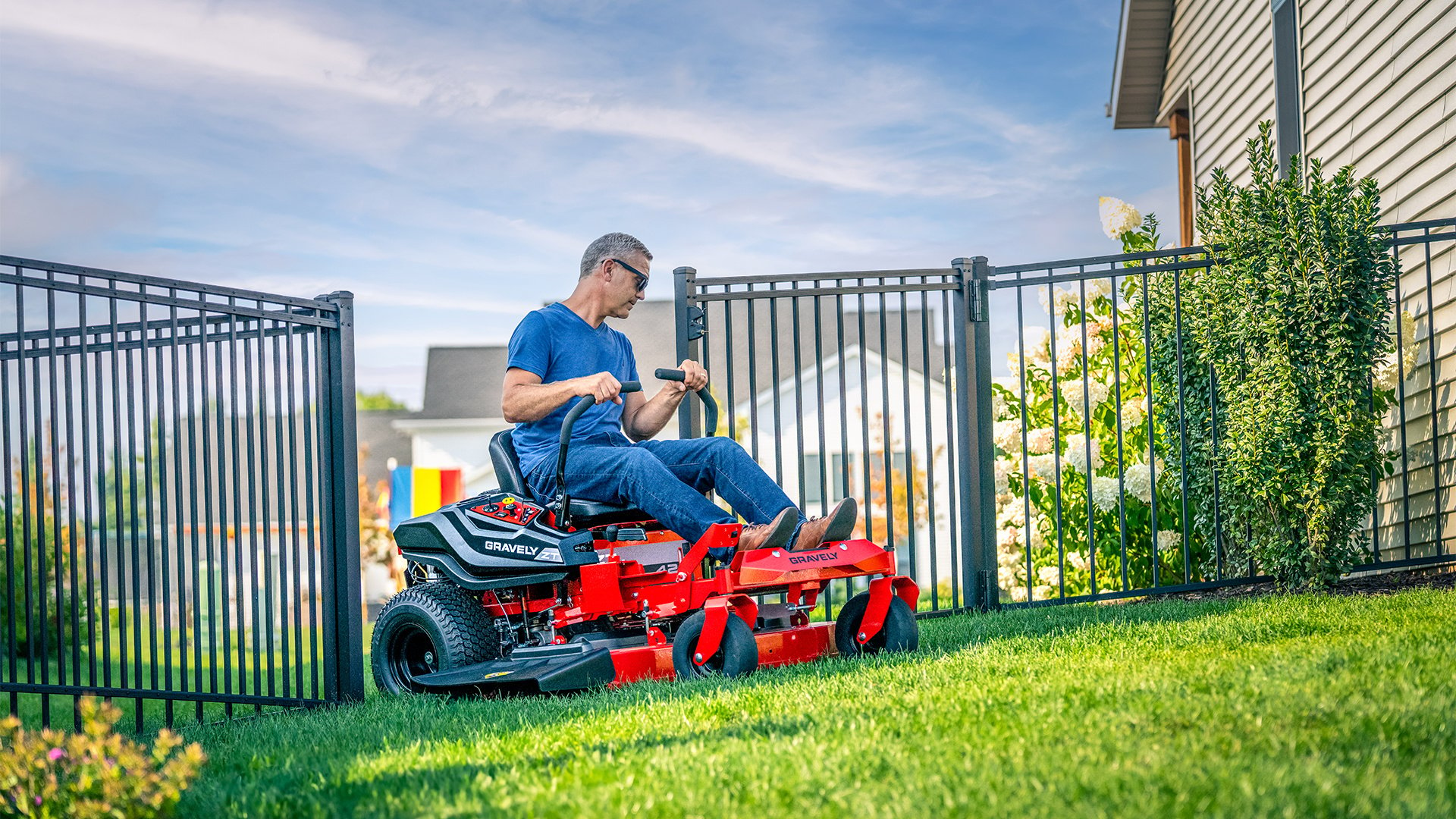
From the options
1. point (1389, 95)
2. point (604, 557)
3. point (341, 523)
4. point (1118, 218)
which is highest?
point (1389, 95)

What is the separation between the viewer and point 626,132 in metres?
16.6

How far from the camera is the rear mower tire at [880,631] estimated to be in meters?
4.24

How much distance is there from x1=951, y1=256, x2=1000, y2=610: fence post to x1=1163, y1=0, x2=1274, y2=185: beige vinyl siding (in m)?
3.86

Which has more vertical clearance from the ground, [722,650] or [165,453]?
[165,453]

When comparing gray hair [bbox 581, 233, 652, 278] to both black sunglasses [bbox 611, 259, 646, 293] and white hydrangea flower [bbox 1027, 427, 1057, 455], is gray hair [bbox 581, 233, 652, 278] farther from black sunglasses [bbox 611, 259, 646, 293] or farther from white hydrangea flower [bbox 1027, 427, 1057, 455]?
white hydrangea flower [bbox 1027, 427, 1057, 455]

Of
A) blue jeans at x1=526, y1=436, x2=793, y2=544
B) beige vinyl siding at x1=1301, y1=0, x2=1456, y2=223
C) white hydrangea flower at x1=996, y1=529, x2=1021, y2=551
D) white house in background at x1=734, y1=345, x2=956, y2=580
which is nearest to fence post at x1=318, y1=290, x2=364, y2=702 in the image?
blue jeans at x1=526, y1=436, x2=793, y2=544

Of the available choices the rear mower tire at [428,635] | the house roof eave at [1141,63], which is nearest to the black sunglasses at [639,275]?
the rear mower tire at [428,635]

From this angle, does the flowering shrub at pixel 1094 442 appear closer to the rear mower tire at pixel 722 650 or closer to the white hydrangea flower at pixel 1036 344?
the white hydrangea flower at pixel 1036 344

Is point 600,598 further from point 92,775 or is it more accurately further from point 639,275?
point 92,775

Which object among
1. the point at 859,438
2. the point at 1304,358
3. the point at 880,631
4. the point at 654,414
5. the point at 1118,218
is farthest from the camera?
the point at 859,438

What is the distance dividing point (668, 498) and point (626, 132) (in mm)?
13282

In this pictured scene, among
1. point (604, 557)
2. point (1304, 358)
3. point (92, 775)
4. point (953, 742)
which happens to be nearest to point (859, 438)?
point (1304, 358)

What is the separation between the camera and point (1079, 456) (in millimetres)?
7426

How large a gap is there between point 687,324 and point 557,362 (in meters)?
1.27
